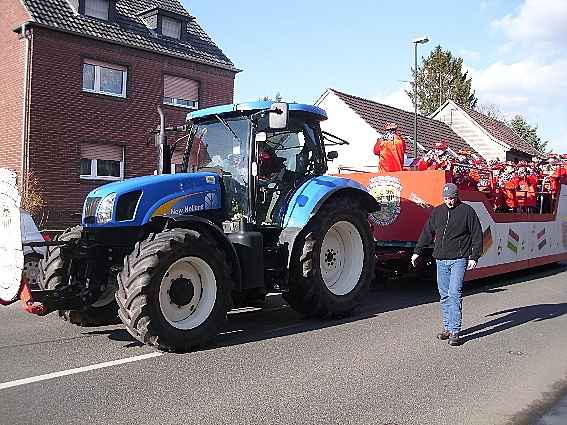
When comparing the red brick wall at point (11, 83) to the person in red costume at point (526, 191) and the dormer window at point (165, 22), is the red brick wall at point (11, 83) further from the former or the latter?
the person in red costume at point (526, 191)

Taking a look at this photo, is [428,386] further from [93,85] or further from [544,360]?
[93,85]

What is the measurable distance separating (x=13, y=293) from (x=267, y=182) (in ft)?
9.78

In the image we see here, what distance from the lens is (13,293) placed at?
5.38 metres

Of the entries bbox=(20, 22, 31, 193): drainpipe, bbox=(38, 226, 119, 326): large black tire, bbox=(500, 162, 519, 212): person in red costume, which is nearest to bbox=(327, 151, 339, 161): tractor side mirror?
bbox=(38, 226, 119, 326): large black tire

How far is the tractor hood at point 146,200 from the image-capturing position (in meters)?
5.77

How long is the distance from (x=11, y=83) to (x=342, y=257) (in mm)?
15967

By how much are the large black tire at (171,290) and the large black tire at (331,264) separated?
Answer: 1201 mm

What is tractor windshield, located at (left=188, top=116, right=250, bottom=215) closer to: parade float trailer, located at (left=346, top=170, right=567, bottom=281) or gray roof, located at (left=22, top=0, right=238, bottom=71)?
parade float trailer, located at (left=346, top=170, right=567, bottom=281)

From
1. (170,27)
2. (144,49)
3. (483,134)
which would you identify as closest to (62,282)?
(144,49)

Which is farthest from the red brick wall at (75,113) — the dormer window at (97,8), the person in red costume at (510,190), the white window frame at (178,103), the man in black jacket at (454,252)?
the man in black jacket at (454,252)

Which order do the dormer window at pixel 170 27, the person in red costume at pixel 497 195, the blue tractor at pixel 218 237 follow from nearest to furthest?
1. the blue tractor at pixel 218 237
2. the person in red costume at pixel 497 195
3. the dormer window at pixel 170 27

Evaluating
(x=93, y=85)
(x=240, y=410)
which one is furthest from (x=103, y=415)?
(x=93, y=85)

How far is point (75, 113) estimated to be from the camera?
19.8 metres

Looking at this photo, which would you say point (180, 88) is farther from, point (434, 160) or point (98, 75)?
point (434, 160)
